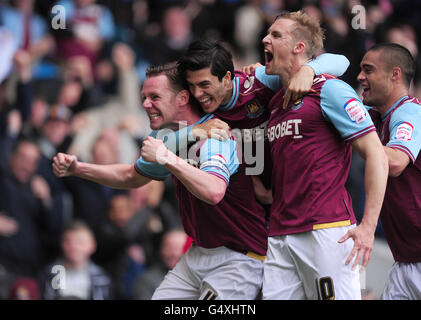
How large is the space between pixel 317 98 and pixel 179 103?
979 millimetres

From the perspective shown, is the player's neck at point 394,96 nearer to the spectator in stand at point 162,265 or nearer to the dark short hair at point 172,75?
the dark short hair at point 172,75

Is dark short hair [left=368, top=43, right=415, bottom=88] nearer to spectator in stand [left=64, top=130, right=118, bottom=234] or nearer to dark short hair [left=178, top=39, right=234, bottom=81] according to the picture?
dark short hair [left=178, top=39, right=234, bottom=81]

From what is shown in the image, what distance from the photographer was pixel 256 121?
14.3ft

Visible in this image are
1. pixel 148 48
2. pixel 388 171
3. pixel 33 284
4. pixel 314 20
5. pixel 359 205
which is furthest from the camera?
pixel 148 48

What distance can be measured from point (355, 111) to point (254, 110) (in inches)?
32.2

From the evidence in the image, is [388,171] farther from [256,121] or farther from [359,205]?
[359,205]

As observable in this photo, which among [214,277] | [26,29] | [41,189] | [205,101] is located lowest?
[214,277]

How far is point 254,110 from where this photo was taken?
4332 mm

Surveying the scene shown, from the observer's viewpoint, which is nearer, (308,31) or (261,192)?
(308,31)

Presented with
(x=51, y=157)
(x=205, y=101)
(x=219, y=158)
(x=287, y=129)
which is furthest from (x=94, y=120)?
(x=287, y=129)

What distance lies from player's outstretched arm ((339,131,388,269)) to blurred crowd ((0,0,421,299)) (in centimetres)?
360

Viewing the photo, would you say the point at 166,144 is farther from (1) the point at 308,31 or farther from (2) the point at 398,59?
(2) the point at 398,59

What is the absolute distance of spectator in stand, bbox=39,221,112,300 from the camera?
6637mm

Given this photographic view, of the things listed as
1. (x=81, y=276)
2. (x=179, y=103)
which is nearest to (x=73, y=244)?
(x=81, y=276)
